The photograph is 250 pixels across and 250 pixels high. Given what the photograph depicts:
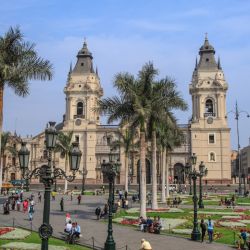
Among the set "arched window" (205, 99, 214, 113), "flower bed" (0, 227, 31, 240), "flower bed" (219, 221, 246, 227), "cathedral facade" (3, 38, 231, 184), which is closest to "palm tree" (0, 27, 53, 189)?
"flower bed" (0, 227, 31, 240)

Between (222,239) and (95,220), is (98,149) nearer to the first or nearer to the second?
(95,220)

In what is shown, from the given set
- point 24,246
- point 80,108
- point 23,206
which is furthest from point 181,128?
point 24,246

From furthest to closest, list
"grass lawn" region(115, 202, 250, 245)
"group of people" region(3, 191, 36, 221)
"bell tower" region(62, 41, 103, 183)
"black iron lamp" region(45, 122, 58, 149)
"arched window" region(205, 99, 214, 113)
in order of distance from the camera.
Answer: "bell tower" region(62, 41, 103, 183)
"arched window" region(205, 99, 214, 113)
"group of people" region(3, 191, 36, 221)
"grass lawn" region(115, 202, 250, 245)
"black iron lamp" region(45, 122, 58, 149)

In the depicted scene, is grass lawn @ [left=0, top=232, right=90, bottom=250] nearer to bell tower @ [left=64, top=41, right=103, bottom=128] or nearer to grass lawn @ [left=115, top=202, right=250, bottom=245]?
grass lawn @ [left=115, top=202, right=250, bottom=245]

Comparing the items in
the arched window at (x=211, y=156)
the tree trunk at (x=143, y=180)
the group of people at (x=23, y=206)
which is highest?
the arched window at (x=211, y=156)

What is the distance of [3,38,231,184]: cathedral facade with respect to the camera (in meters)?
78.2

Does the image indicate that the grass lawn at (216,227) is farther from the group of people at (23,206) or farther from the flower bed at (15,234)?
the flower bed at (15,234)

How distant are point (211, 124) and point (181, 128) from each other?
228 inches

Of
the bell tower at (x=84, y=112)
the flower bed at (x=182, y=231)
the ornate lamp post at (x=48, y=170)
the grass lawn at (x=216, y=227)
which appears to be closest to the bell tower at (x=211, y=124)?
the bell tower at (x=84, y=112)

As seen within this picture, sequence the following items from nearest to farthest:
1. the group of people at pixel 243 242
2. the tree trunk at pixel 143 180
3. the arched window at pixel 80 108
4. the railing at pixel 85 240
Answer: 1. the group of people at pixel 243 242
2. the railing at pixel 85 240
3. the tree trunk at pixel 143 180
4. the arched window at pixel 80 108

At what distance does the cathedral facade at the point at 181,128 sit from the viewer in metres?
78.2

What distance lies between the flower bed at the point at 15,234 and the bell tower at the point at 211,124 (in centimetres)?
5835

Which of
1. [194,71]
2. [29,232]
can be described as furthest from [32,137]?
[29,232]

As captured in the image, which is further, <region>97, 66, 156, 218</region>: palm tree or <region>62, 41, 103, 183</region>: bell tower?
<region>62, 41, 103, 183</region>: bell tower
